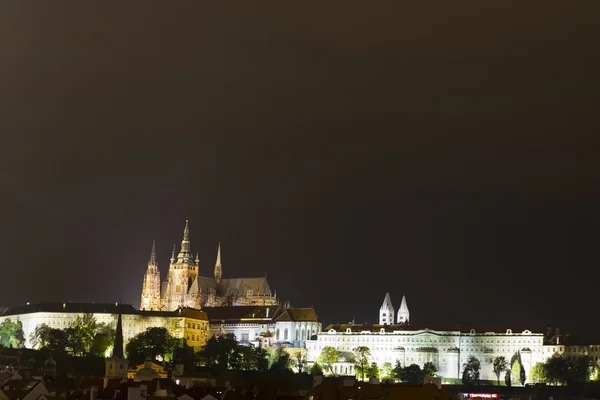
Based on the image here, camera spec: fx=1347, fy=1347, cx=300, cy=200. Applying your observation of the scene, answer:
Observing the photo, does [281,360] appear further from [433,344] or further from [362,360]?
[433,344]

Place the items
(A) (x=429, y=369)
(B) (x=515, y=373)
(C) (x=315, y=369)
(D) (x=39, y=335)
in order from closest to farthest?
(C) (x=315, y=369) < (D) (x=39, y=335) < (B) (x=515, y=373) < (A) (x=429, y=369)

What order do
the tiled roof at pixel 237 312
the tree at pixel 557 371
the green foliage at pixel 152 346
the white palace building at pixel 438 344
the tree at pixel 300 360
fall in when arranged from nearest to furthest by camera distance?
the green foliage at pixel 152 346 < the tree at pixel 557 371 < the tree at pixel 300 360 < the white palace building at pixel 438 344 < the tiled roof at pixel 237 312

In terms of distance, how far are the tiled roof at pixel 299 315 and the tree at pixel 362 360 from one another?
10182mm

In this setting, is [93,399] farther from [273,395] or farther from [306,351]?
[306,351]

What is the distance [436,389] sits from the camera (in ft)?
178

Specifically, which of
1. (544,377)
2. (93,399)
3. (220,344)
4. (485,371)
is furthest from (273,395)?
(485,371)

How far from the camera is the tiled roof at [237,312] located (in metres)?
190

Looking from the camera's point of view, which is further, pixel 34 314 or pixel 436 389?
pixel 34 314

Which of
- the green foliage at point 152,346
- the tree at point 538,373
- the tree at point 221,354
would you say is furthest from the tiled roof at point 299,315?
the tree at point 538,373

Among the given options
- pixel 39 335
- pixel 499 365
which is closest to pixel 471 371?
pixel 499 365

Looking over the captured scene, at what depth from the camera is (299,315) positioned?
609 ft

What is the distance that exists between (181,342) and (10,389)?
102418 millimetres

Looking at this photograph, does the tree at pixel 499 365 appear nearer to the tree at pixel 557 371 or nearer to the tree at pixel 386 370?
the tree at pixel 557 371

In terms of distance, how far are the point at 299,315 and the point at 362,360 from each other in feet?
63.0
